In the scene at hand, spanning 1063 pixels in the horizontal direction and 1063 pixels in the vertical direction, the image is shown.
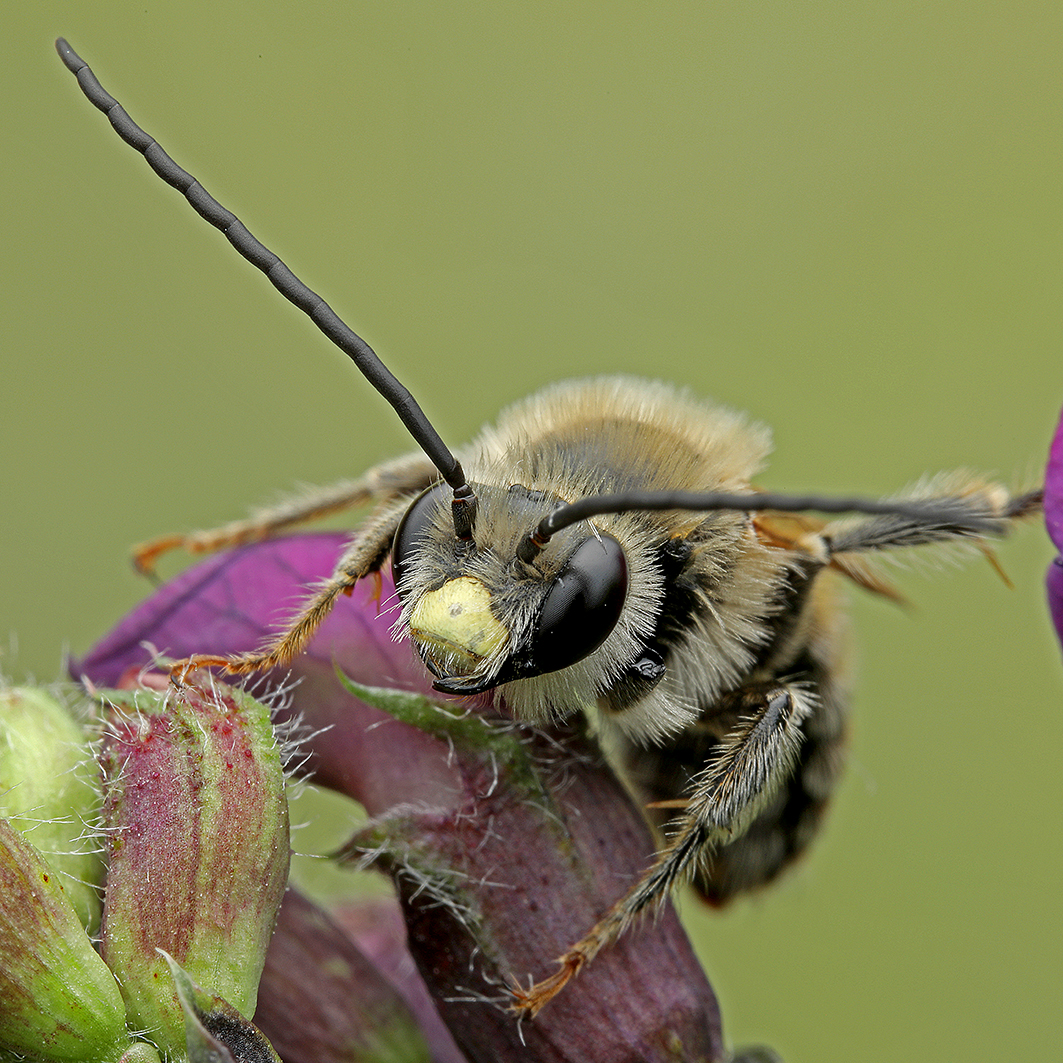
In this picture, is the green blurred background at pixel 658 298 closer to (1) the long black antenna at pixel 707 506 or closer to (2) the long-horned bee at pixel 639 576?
(2) the long-horned bee at pixel 639 576

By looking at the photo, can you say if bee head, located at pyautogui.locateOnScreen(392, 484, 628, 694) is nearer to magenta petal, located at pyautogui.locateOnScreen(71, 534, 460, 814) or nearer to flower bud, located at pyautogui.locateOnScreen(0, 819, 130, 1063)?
magenta petal, located at pyautogui.locateOnScreen(71, 534, 460, 814)

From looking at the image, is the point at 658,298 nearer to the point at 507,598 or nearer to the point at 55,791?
the point at 507,598

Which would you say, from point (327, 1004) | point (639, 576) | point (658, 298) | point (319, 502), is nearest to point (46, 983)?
point (327, 1004)

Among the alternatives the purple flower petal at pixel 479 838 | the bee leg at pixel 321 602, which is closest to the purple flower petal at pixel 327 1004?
the purple flower petal at pixel 479 838

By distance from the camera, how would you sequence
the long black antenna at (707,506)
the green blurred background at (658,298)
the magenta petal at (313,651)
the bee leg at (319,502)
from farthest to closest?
1. the green blurred background at (658,298)
2. the bee leg at (319,502)
3. the magenta petal at (313,651)
4. the long black antenna at (707,506)

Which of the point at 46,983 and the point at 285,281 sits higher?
the point at 285,281

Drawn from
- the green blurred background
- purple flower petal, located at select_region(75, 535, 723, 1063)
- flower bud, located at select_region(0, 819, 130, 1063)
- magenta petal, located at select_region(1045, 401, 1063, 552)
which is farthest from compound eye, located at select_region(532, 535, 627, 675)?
the green blurred background

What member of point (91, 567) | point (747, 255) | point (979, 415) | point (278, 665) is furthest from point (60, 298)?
point (278, 665)
